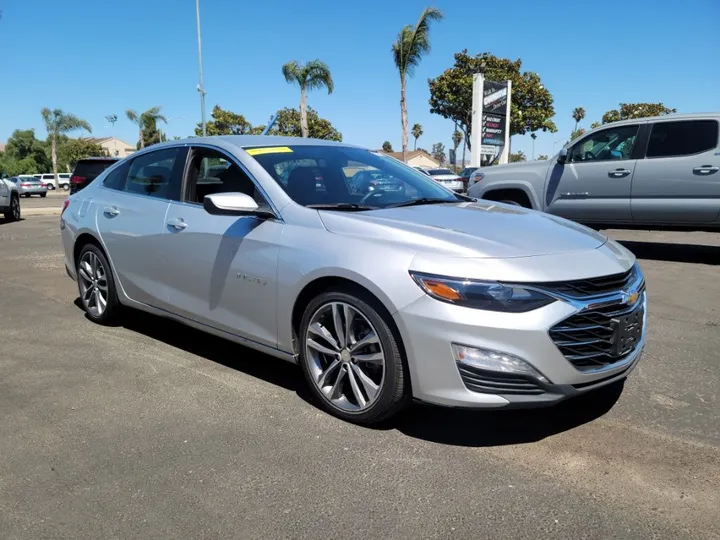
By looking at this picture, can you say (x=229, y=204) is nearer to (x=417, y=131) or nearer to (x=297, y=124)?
(x=297, y=124)

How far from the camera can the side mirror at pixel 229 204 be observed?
3.57 m

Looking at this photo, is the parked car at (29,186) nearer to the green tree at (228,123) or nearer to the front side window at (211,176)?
the green tree at (228,123)

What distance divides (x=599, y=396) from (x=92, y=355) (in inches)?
139

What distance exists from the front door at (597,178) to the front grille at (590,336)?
6.20 m

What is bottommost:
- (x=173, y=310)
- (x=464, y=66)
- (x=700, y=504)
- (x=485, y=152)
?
(x=700, y=504)

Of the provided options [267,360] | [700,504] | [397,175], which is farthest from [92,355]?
[700,504]

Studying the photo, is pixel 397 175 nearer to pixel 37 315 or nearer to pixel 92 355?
pixel 92 355

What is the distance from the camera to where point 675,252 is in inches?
368

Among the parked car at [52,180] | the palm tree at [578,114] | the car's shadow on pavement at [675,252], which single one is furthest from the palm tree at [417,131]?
the car's shadow on pavement at [675,252]

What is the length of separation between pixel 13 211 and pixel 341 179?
1553 cm

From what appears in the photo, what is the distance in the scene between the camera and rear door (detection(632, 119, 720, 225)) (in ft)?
26.2

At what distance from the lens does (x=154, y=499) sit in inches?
104

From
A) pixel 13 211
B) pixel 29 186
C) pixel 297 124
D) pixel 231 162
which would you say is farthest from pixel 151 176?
pixel 297 124

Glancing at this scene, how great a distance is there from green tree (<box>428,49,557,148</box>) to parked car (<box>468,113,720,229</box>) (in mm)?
35247
